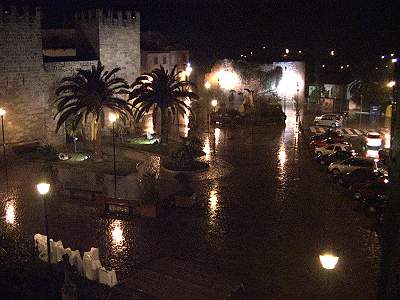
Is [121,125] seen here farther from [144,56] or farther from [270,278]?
[270,278]

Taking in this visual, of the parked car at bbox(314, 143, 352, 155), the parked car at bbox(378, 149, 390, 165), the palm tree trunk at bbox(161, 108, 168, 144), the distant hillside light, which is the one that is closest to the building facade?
the palm tree trunk at bbox(161, 108, 168, 144)

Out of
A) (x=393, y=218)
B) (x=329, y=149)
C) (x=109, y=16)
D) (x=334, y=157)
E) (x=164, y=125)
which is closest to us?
(x=393, y=218)

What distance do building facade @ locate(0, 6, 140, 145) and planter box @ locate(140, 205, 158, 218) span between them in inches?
574

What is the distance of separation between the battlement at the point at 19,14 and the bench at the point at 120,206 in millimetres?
15711

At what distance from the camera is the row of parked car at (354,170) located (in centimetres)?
2220

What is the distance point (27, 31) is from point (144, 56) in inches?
659

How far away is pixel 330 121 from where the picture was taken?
44.1 m

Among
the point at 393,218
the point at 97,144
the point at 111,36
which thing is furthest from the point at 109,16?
the point at 393,218

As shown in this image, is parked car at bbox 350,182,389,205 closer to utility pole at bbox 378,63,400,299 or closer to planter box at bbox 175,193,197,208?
planter box at bbox 175,193,197,208

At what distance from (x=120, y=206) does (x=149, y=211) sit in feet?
4.07

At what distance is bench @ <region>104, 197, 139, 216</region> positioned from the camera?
2159 cm

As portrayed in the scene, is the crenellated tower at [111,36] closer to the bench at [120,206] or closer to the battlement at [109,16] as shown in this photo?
the battlement at [109,16]

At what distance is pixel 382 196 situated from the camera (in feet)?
72.3

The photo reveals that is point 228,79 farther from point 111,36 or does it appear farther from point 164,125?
point 164,125
